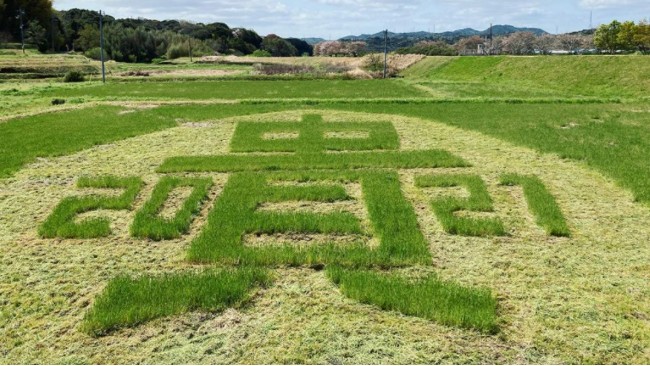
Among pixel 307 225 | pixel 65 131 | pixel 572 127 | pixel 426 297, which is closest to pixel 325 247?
pixel 307 225

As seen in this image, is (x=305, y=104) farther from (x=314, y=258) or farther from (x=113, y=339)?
(x=113, y=339)

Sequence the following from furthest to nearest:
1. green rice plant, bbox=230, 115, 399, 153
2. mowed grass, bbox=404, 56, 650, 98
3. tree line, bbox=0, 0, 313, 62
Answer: tree line, bbox=0, 0, 313, 62 < mowed grass, bbox=404, 56, 650, 98 < green rice plant, bbox=230, 115, 399, 153

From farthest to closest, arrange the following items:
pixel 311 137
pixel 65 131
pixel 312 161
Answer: pixel 65 131, pixel 311 137, pixel 312 161

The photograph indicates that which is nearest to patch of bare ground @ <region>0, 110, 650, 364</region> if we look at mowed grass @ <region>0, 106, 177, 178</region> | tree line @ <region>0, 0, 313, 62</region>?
mowed grass @ <region>0, 106, 177, 178</region>

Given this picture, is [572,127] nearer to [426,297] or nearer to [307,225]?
[307,225]

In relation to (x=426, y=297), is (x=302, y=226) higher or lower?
higher

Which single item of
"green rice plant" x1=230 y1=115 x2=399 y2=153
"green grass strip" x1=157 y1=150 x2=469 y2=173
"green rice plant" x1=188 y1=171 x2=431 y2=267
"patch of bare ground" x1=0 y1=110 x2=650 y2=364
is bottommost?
"patch of bare ground" x1=0 y1=110 x2=650 y2=364

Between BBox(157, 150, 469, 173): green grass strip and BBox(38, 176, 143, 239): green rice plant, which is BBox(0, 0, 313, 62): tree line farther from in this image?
BBox(38, 176, 143, 239): green rice plant
